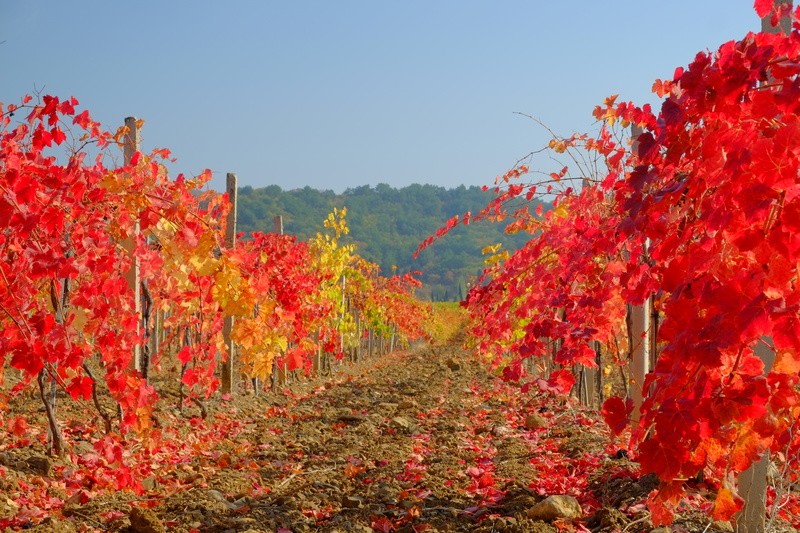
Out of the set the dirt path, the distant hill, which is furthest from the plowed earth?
the distant hill

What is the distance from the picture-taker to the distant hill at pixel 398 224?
354 ft

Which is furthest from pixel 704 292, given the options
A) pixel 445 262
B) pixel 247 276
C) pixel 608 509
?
pixel 445 262

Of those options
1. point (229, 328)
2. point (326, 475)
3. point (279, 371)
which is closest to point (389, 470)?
point (326, 475)

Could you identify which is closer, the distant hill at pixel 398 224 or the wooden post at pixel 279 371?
the wooden post at pixel 279 371

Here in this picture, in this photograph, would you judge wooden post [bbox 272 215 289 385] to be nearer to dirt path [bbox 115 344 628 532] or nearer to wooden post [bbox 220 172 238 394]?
dirt path [bbox 115 344 628 532]

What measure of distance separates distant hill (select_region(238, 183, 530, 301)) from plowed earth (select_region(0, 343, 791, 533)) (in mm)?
83173

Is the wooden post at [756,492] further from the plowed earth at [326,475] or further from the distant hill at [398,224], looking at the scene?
the distant hill at [398,224]

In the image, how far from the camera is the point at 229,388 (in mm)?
9609

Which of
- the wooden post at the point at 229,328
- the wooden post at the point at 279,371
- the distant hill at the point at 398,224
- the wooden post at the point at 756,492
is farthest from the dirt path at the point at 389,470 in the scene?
the distant hill at the point at 398,224

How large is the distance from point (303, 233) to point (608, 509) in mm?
103118

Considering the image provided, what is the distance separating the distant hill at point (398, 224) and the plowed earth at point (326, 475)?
273ft

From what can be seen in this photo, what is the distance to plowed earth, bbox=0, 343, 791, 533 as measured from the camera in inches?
165

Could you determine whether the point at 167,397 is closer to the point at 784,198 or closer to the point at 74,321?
the point at 74,321

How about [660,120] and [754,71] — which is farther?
[660,120]
